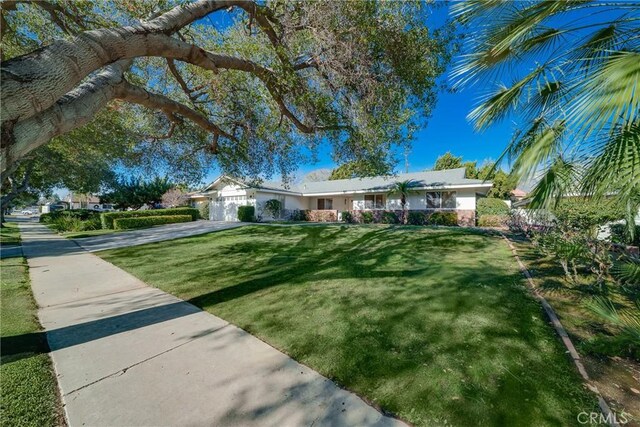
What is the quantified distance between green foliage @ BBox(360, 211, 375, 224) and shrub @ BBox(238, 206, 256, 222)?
31.6 feet

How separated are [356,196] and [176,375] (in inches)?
891

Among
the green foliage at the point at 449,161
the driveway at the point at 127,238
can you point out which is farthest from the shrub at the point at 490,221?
the driveway at the point at 127,238

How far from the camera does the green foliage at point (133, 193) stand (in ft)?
108

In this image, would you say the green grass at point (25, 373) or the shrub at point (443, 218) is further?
the shrub at point (443, 218)

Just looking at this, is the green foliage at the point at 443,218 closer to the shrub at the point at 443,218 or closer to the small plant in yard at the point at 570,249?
the shrub at the point at 443,218

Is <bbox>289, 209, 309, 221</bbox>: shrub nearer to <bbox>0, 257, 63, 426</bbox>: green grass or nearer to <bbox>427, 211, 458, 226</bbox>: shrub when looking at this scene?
<bbox>427, 211, 458, 226</bbox>: shrub

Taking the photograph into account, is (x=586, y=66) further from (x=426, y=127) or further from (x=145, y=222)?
(x=145, y=222)

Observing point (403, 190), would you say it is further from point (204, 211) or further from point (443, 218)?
point (204, 211)

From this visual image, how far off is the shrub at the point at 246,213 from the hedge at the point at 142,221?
5476 millimetres

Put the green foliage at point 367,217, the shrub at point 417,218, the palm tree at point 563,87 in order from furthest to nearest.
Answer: the green foliage at point 367,217 < the shrub at point 417,218 < the palm tree at point 563,87

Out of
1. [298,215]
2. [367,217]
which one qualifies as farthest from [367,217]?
[298,215]

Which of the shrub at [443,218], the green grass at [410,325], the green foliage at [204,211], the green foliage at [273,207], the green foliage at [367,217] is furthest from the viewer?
the green foliage at [204,211]

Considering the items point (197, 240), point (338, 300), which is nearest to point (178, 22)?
point (338, 300)

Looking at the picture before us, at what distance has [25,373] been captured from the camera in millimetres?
2746
